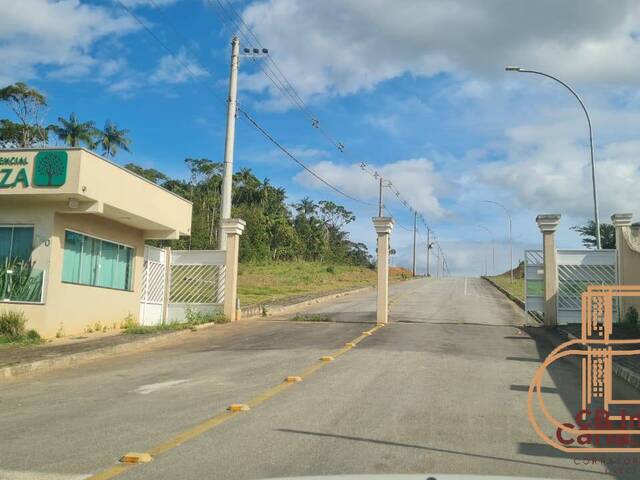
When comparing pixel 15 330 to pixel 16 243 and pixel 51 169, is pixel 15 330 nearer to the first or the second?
pixel 16 243

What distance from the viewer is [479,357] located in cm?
1277

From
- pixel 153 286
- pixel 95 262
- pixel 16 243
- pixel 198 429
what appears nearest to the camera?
pixel 198 429

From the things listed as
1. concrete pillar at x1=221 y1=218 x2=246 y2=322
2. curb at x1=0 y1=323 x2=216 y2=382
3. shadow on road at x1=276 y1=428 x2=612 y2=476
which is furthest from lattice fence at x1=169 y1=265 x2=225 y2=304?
shadow on road at x1=276 y1=428 x2=612 y2=476

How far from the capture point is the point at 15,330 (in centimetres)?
1499

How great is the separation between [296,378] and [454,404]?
281 cm

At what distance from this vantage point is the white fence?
68.0ft

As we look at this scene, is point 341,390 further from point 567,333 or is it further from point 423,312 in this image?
point 423,312

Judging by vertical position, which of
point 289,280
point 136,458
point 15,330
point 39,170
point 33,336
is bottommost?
point 136,458

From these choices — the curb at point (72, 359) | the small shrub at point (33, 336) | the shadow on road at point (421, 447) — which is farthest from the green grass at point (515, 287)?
the shadow on road at point (421, 447)

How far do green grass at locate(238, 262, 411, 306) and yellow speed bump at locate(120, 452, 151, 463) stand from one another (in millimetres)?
22372

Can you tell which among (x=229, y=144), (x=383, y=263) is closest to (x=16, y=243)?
(x=229, y=144)

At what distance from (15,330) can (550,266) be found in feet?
48.1

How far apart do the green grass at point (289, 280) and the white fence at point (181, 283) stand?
7.14 m

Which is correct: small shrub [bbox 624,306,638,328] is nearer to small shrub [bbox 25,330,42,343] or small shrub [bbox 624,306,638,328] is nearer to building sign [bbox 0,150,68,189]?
building sign [bbox 0,150,68,189]
